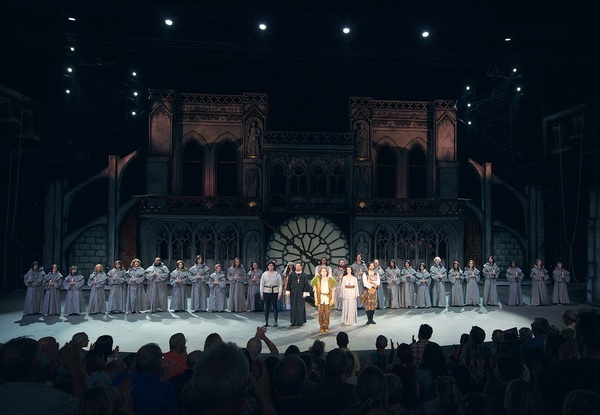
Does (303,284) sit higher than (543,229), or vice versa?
(543,229)

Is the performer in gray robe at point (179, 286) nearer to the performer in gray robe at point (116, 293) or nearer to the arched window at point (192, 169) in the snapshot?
the performer in gray robe at point (116, 293)

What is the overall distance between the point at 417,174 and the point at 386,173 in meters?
1.48

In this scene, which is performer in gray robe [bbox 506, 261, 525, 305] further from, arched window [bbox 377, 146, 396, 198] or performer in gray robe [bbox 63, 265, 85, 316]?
performer in gray robe [bbox 63, 265, 85, 316]

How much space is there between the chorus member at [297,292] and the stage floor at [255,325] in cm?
28

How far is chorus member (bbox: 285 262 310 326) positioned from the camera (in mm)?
11820

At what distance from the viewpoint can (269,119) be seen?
20250mm

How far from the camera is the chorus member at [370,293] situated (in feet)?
39.3

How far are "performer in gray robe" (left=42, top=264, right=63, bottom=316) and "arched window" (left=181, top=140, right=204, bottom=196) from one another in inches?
315

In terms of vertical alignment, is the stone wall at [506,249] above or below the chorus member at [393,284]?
above

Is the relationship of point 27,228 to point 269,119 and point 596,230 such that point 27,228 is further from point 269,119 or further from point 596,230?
point 596,230

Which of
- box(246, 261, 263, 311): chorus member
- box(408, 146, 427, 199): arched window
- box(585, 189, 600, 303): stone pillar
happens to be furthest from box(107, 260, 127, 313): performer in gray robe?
box(585, 189, 600, 303): stone pillar

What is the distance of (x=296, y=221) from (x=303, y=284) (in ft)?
21.9

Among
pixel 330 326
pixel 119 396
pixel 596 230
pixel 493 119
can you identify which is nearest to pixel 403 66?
pixel 493 119

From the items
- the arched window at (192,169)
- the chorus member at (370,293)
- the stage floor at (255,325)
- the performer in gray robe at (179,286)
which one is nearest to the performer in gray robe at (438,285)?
the stage floor at (255,325)
